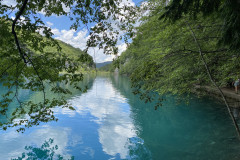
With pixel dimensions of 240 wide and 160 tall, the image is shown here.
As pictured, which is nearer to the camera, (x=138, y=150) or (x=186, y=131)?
(x=138, y=150)

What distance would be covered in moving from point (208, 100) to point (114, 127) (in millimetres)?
14317

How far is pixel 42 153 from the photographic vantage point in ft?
29.2

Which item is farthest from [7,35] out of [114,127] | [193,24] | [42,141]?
[114,127]

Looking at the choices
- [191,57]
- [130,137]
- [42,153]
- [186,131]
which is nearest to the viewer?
[191,57]

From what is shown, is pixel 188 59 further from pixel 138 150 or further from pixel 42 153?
pixel 42 153

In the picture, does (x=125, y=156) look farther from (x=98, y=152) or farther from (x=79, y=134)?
(x=79, y=134)

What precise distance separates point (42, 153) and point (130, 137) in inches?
213

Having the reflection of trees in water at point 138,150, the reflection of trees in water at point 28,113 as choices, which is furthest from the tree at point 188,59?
the reflection of trees in water at point 138,150

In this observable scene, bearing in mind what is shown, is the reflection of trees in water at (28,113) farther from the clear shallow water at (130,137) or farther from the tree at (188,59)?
the tree at (188,59)

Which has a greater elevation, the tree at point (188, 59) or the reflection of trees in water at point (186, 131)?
the tree at point (188, 59)

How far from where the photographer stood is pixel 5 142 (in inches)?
405

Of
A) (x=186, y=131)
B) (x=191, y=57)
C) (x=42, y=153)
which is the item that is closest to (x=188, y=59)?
(x=191, y=57)

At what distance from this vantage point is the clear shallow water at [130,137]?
8578 millimetres

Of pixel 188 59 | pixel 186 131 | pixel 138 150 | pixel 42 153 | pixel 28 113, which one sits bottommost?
pixel 42 153
